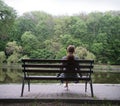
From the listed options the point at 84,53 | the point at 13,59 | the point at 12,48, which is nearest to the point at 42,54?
the point at 12,48

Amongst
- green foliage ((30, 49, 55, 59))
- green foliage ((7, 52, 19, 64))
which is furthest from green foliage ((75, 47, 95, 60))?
green foliage ((7, 52, 19, 64))

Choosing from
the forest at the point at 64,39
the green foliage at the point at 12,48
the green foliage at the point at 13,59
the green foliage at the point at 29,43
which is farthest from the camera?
the green foliage at the point at 29,43

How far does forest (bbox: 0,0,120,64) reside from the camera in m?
41.0

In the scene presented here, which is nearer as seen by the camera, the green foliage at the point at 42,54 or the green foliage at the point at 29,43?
the green foliage at the point at 42,54

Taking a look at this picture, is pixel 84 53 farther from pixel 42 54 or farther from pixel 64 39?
pixel 42 54

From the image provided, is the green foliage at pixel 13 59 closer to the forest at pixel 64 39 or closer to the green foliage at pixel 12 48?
the forest at pixel 64 39

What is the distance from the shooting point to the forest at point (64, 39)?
4095cm

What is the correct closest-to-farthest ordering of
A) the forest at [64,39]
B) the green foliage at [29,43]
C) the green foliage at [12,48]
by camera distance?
the green foliage at [12,48] → the forest at [64,39] → the green foliage at [29,43]

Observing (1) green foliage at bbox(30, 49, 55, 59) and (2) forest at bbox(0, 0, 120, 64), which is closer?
(2) forest at bbox(0, 0, 120, 64)

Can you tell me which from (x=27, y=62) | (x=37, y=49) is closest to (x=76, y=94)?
(x=27, y=62)

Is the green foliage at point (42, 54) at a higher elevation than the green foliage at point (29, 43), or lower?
lower

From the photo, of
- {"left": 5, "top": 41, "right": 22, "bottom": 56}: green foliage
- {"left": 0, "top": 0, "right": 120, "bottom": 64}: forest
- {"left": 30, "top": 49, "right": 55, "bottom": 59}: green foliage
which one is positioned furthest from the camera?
{"left": 30, "top": 49, "right": 55, "bottom": 59}: green foliage

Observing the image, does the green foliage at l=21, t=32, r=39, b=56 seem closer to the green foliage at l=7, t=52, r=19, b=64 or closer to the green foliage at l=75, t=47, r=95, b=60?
the green foliage at l=7, t=52, r=19, b=64

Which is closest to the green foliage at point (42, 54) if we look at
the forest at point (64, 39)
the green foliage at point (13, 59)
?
the forest at point (64, 39)
